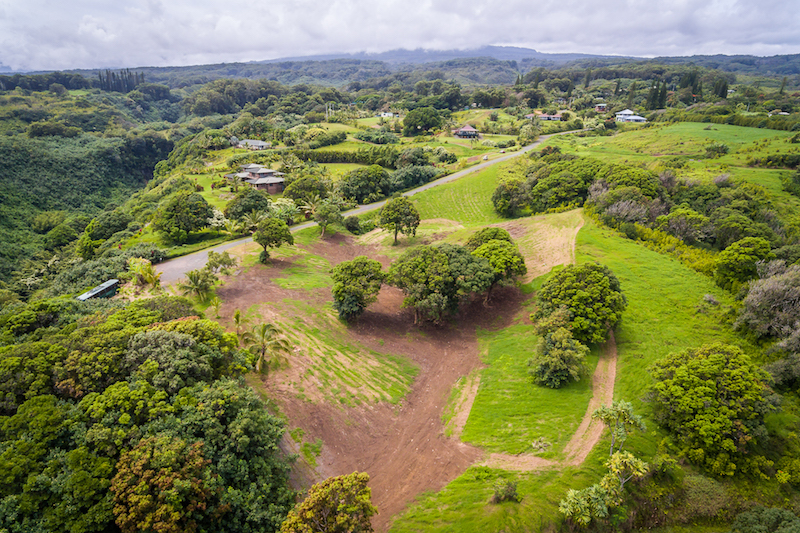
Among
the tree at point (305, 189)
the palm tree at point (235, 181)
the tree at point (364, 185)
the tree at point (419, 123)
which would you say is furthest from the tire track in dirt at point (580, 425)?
the tree at point (419, 123)

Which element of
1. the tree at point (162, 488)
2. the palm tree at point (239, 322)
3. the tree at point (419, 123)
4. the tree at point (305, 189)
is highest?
the tree at point (419, 123)

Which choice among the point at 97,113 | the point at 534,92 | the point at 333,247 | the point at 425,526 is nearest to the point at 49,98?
the point at 97,113

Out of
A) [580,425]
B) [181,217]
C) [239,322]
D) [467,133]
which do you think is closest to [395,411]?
[580,425]

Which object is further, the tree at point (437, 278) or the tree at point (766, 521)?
the tree at point (437, 278)

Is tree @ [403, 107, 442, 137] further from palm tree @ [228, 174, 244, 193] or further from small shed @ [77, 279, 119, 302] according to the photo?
small shed @ [77, 279, 119, 302]

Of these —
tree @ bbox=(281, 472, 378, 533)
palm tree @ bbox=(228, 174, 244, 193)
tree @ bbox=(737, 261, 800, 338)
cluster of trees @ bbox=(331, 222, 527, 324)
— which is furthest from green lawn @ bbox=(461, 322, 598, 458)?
palm tree @ bbox=(228, 174, 244, 193)

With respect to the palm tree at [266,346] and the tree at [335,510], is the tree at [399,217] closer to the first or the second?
the palm tree at [266,346]

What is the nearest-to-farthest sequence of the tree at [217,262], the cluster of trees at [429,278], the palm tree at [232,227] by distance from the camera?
the cluster of trees at [429,278] < the tree at [217,262] < the palm tree at [232,227]
